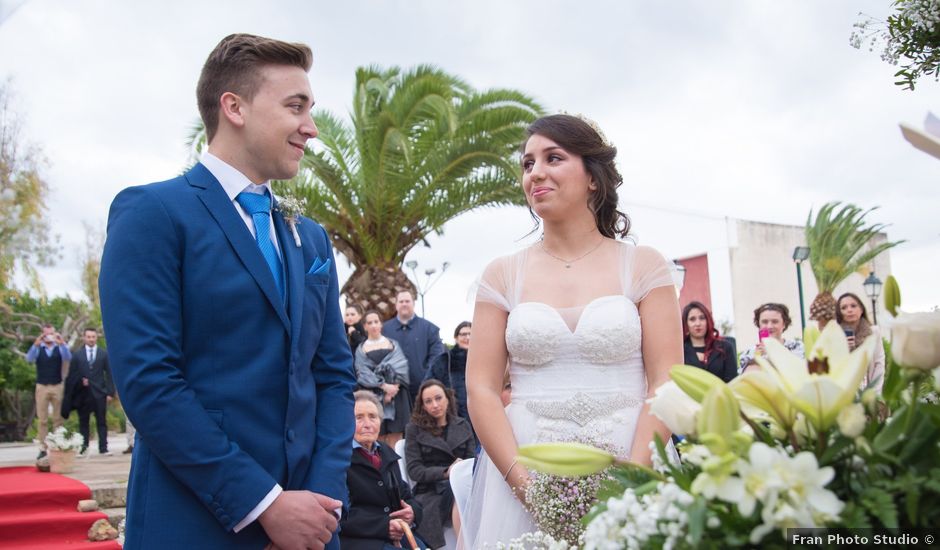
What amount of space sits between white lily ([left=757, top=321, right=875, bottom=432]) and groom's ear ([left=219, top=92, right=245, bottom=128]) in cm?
179

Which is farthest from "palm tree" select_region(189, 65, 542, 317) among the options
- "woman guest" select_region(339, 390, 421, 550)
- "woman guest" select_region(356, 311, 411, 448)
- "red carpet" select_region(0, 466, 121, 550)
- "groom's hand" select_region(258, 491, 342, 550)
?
"groom's hand" select_region(258, 491, 342, 550)

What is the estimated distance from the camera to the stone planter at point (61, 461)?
10.3 m

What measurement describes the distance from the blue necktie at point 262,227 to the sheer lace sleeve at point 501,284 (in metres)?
0.95

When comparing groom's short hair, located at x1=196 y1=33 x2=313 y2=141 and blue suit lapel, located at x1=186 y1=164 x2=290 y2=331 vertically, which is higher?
groom's short hair, located at x1=196 y1=33 x2=313 y2=141

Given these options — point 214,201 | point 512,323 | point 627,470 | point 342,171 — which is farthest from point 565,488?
point 342,171

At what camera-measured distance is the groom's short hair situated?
2484mm

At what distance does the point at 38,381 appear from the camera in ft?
49.7

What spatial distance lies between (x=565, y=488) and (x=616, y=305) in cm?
82

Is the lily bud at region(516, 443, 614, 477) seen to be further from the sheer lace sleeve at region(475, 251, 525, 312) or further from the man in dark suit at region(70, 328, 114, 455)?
the man in dark suit at region(70, 328, 114, 455)

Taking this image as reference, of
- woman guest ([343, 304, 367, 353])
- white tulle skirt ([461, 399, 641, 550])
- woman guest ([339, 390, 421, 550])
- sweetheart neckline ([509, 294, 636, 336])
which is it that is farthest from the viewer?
woman guest ([343, 304, 367, 353])

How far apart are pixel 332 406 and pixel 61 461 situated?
9.27 meters

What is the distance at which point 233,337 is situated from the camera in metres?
2.27

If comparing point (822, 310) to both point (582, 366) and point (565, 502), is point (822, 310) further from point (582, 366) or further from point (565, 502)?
point (565, 502)

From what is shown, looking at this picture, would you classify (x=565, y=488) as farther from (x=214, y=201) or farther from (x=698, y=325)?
(x=698, y=325)
